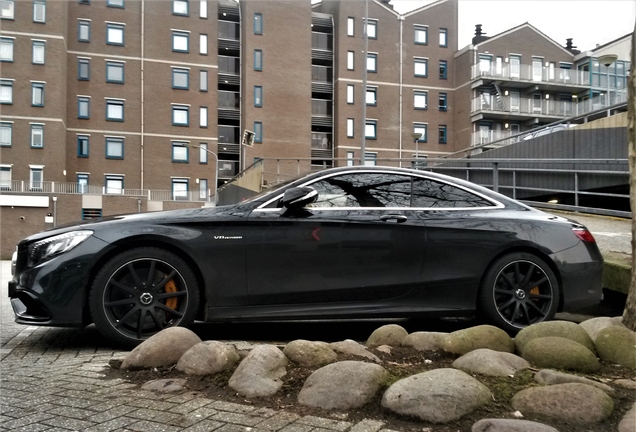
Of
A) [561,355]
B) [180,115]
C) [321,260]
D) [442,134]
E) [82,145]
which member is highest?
[180,115]

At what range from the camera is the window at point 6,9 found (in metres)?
43.0

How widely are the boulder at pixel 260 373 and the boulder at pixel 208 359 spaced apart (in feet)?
0.42

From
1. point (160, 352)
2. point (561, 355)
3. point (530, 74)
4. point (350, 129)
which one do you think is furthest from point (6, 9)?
point (561, 355)

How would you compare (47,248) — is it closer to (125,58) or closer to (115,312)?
(115,312)

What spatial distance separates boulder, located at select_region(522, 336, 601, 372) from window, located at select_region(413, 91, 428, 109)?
52189 millimetres

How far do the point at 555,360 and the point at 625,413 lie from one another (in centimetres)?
61

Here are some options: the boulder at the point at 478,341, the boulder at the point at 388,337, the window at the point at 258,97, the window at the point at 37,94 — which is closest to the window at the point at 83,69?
the window at the point at 37,94

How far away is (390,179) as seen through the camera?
5.17 metres

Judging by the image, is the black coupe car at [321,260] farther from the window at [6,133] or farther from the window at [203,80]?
the window at [203,80]

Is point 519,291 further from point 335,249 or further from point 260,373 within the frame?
point 260,373

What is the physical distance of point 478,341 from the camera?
11.9 ft

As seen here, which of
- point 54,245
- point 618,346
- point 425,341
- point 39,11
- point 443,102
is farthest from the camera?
point 443,102

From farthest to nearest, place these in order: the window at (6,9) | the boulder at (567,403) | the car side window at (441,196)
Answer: the window at (6,9)
the car side window at (441,196)
the boulder at (567,403)

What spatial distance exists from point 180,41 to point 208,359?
49900 millimetres
